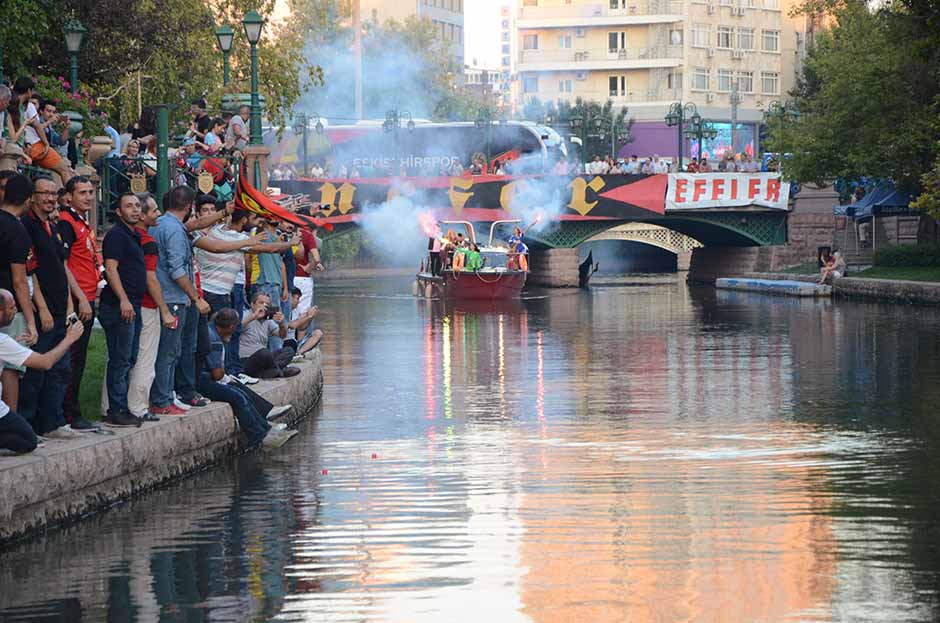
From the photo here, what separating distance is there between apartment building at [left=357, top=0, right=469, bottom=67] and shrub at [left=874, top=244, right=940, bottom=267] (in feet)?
213

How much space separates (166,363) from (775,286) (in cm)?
4295

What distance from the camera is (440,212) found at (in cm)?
6700

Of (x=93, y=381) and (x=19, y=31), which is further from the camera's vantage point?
(x=19, y=31)

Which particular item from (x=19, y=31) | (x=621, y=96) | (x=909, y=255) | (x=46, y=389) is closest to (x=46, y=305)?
(x=46, y=389)

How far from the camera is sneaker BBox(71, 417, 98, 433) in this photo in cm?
1333

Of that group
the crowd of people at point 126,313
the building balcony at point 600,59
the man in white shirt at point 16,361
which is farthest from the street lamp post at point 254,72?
the building balcony at point 600,59

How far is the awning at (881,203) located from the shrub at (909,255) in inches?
135

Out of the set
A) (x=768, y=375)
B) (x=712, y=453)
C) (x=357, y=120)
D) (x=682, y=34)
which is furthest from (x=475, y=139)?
(x=712, y=453)

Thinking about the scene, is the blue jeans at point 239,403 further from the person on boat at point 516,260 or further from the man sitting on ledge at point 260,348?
the person on boat at point 516,260

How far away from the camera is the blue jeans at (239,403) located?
15.7 meters

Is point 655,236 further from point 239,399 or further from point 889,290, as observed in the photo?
point 239,399

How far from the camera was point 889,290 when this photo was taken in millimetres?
47750

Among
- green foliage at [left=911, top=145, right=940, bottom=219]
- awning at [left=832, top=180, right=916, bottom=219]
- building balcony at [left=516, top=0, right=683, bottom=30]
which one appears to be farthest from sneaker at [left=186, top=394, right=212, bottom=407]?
building balcony at [left=516, top=0, right=683, bottom=30]

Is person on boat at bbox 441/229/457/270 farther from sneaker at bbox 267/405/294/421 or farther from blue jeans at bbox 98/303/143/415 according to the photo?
blue jeans at bbox 98/303/143/415
